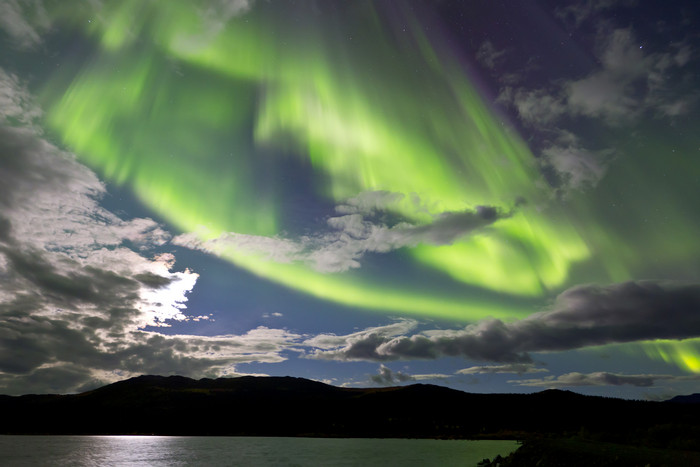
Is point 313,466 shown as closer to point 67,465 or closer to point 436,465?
point 436,465

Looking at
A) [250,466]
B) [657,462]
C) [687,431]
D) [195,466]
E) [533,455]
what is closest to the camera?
[657,462]

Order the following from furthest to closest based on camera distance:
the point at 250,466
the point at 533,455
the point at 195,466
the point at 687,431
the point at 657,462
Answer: the point at 687,431, the point at 195,466, the point at 250,466, the point at 533,455, the point at 657,462

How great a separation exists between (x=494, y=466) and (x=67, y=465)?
104 metres

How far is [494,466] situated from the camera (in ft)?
270

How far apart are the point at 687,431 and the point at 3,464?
178068 mm

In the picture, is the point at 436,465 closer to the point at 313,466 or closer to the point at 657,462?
the point at 313,466

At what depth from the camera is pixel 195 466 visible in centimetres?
10331

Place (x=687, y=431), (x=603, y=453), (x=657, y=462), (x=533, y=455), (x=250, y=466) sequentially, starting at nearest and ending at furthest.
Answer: (x=657, y=462), (x=603, y=453), (x=533, y=455), (x=250, y=466), (x=687, y=431)

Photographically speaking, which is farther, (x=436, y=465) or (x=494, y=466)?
(x=436, y=465)

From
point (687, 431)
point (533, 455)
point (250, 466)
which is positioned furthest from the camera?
point (687, 431)

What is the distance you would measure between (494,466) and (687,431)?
6676cm

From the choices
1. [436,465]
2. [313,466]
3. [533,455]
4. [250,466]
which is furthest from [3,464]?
[533,455]

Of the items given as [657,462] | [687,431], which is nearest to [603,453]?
[657,462]

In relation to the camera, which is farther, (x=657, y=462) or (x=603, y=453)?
(x=603, y=453)
